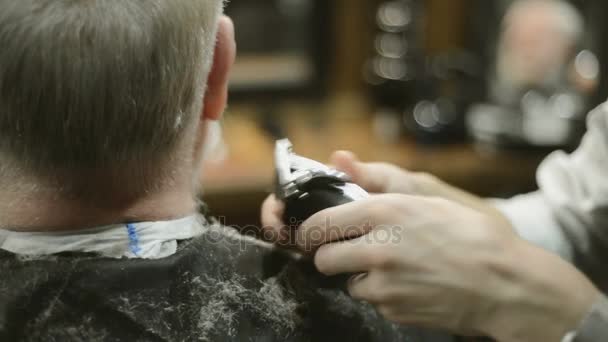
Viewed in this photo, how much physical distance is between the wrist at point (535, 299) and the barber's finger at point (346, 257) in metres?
0.18

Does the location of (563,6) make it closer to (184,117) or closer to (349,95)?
(349,95)

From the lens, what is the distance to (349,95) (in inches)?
129

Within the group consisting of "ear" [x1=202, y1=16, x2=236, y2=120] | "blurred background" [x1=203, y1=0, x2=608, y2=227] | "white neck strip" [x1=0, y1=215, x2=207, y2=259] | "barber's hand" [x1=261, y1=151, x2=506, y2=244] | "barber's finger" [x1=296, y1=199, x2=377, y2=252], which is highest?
"ear" [x1=202, y1=16, x2=236, y2=120]

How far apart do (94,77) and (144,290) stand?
28cm

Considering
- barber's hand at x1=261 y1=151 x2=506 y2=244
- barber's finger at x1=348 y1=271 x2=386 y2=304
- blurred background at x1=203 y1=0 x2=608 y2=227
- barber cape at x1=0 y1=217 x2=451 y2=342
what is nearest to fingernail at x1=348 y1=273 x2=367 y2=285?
barber's finger at x1=348 y1=271 x2=386 y2=304

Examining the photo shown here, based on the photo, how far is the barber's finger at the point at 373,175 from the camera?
1296 mm

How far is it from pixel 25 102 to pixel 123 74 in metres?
0.12

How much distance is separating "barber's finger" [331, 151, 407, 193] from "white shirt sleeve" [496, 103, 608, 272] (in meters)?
0.35

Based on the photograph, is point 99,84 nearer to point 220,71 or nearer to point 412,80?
point 220,71

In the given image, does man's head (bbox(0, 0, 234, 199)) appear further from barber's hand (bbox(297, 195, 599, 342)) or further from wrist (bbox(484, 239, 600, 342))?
wrist (bbox(484, 239, 600, 342))

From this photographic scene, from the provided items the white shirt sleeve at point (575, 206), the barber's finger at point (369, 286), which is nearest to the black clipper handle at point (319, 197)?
the barber's finger at point (369, 286)

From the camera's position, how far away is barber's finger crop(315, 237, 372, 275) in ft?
3.08

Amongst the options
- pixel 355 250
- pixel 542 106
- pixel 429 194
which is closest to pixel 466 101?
pixel 542 106

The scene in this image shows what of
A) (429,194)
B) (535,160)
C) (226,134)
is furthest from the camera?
(226,134)
